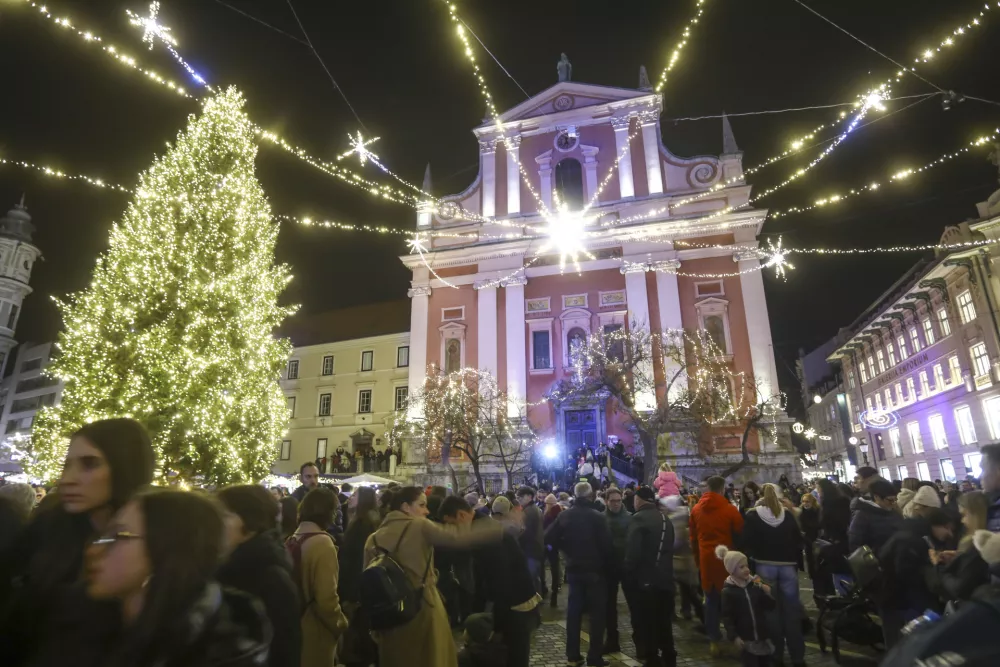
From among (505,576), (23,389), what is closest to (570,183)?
(505,576)

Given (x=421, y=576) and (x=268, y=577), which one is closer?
(x=268, y=577)

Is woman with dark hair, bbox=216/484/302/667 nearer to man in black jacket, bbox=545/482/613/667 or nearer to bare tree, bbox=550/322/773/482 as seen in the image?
man in black jacket, bbox=545/482/613/667

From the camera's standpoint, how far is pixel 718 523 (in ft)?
22.8

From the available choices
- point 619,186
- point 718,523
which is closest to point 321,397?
point 619,186

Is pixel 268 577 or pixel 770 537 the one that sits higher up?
pixel 268 577

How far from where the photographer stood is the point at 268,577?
9.28 ft

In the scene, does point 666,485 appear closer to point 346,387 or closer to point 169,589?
point 169,589

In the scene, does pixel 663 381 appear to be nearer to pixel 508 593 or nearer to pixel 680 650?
pixel 680 650

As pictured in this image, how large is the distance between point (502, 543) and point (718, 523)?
3.64m

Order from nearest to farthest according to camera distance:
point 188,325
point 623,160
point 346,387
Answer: point 188,325, point 623,160, point 346,387

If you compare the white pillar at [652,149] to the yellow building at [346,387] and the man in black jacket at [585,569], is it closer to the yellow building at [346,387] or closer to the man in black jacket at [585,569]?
the yellow building at [346,387]

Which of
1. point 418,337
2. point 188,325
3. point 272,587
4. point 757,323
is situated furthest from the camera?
point 418,337

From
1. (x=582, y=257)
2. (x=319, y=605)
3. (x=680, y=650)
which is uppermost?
(x=582, y=257)

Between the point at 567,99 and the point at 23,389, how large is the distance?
194 feet
